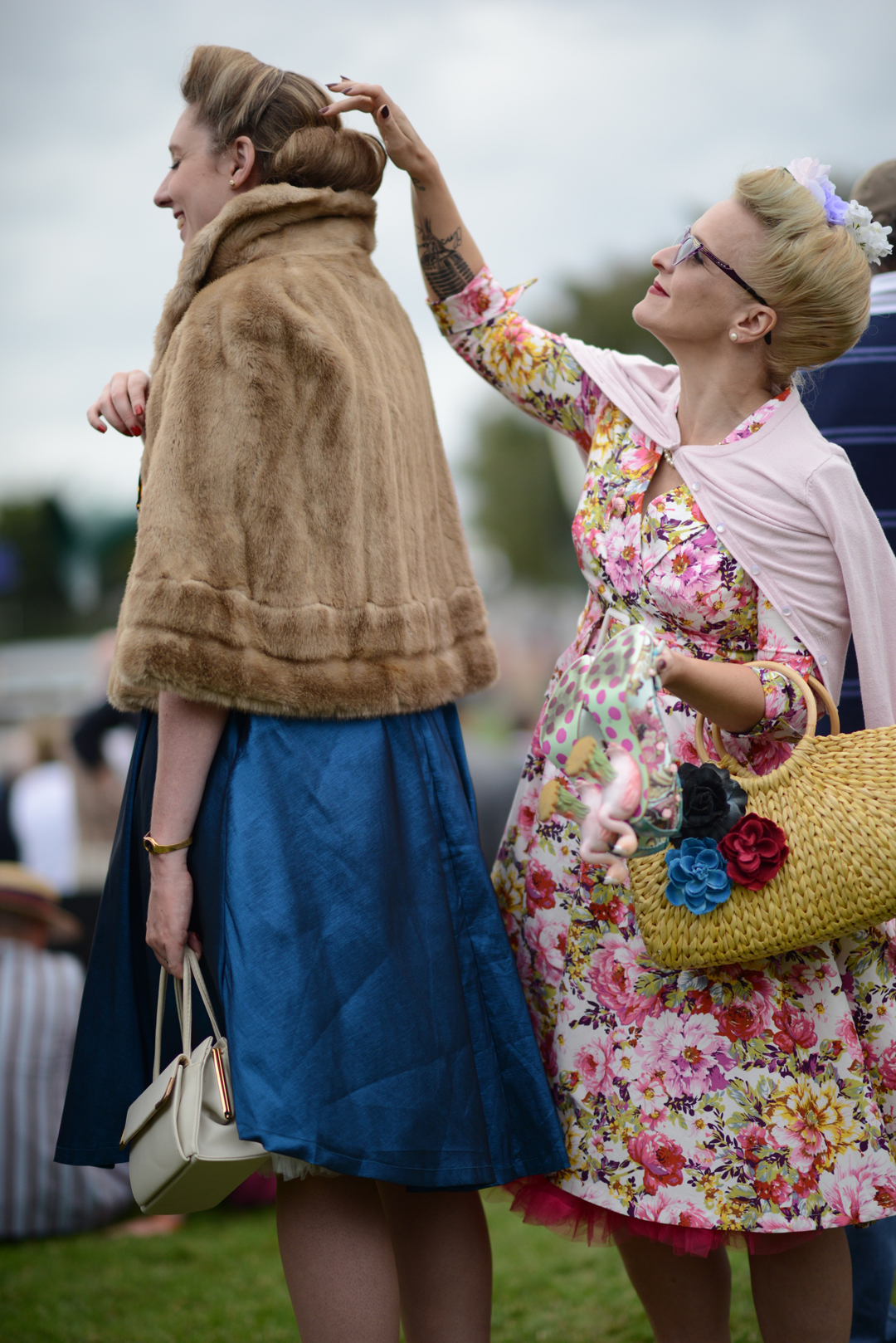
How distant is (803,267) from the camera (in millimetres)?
1669

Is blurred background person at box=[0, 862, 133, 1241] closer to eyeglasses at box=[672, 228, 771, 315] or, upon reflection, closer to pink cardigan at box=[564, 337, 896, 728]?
pink cardigan at box=[564, 337, 896, 728]

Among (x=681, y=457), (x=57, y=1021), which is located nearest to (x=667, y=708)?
(x=681, y=457)

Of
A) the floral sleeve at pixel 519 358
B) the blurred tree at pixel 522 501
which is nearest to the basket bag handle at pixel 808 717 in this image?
the floral sleeve at pixel 519 358

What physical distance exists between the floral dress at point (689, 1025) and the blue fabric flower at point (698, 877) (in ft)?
0.70

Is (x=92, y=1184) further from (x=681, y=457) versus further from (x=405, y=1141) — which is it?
(x=681, y=457)

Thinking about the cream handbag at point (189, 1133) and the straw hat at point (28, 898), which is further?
the straw hat at point (28, 898)

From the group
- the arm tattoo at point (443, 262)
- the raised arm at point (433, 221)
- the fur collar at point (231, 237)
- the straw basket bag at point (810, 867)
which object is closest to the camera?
the straw basket bag at point (810, 867)

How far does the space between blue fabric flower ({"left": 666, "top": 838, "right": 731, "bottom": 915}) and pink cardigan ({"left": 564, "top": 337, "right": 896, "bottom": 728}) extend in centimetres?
34

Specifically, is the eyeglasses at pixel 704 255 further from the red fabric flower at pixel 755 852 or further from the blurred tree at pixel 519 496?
the blurred tree at pixel 519 496

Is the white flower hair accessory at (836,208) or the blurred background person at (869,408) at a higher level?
the white flower hair accessory at (836,208)

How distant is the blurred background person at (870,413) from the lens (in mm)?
2176

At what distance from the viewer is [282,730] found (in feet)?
5.34

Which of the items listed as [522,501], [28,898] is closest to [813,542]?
[28,898]

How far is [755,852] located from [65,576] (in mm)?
13316
